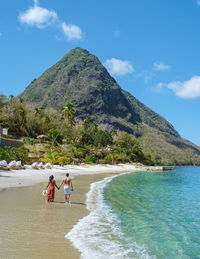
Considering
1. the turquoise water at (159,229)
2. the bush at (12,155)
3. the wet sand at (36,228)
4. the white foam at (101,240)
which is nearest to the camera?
the wet sand at (36,228)

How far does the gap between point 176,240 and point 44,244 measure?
4.25 metres

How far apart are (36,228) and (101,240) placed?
7.17ft

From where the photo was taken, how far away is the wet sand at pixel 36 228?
19.4ft

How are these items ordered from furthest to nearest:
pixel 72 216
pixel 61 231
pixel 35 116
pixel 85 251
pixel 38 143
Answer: pixel 35 116, pixel 38 143, pixel 72 216, pixel 61 231, pixel 85 251

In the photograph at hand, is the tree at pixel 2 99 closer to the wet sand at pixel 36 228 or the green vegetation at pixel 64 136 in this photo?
the green vegetation at pixel 64 136

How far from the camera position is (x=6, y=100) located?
73188 mm

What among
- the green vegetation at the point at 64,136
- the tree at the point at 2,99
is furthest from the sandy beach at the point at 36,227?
the tree at the point at 2,99

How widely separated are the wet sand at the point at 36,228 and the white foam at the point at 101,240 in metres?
0.29

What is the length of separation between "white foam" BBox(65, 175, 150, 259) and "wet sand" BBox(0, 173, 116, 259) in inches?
11.5

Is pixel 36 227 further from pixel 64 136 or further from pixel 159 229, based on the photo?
pixel 64 136

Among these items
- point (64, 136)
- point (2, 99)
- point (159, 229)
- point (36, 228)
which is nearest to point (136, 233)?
point (159, 229)

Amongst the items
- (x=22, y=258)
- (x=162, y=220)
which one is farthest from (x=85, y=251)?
(x=162, y=220)

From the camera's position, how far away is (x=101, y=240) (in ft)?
24.0

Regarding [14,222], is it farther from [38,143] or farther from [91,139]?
[91,139]
